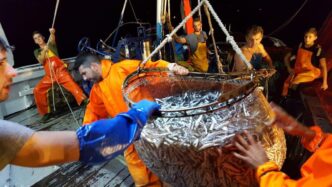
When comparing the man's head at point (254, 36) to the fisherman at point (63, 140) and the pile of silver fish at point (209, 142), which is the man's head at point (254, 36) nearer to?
the pile of silver fish at point (209, 142)

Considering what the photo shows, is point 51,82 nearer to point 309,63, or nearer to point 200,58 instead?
point 200,58

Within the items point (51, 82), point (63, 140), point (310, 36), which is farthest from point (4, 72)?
point (310, 36)

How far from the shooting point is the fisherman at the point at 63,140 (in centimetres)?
68

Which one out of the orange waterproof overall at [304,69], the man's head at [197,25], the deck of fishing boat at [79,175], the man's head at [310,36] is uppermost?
the man's head at [197,25]

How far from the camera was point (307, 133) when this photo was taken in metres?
1.11

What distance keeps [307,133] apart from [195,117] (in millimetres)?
541

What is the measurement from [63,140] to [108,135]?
0.14m

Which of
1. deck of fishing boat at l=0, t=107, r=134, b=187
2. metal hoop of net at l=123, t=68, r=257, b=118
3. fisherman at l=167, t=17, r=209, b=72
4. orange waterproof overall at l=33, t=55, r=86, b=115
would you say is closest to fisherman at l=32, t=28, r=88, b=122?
orange waterproof overall at l=33, t=55, r=86, b=115

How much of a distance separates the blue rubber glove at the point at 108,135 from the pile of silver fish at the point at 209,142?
149mm

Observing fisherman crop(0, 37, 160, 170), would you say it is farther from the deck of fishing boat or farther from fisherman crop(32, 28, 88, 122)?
fisherman crop(32, 28, 88, 122)

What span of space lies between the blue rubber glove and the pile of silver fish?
15cm

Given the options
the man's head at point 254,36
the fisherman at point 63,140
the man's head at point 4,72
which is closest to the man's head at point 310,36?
the man's head at point 254,36

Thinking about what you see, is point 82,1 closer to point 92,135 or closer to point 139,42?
point 139,42

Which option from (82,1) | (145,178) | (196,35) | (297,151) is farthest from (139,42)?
(82,1)
